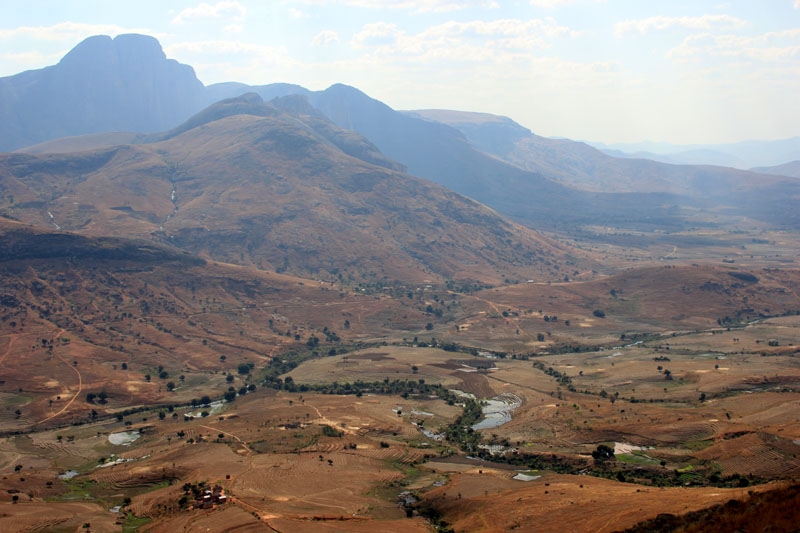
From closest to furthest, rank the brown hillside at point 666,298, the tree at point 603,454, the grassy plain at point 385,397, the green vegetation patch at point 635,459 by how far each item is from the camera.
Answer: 1. the grassy plain at point 385,397
2. the green vegetation patch at point 635,459
3. the tree at point 603,454
4. the brown hillside at point 666,298

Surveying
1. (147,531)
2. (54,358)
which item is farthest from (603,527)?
(54,358)

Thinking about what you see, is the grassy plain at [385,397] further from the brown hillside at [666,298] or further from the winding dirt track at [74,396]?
the brown hillside at [666,298]

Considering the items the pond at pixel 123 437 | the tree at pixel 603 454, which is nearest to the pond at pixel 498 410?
the tree at pixel 603 454

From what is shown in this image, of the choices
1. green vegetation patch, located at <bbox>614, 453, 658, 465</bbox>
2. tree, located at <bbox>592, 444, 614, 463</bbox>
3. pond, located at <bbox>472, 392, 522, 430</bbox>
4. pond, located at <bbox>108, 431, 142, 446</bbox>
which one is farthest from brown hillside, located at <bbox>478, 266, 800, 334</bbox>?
pond, located at <bbox>108, 431, 142, 446</bbox>

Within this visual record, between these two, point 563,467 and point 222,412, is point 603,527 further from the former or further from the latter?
point 222,412

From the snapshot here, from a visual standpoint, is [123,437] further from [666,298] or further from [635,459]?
[666,298]

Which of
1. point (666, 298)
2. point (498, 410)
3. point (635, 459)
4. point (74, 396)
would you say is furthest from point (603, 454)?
point (666, 298)

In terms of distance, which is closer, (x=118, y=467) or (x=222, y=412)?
(x=118, y=467)

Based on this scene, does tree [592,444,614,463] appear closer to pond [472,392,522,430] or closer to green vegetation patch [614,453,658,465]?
green vegetation patch [614,453,658,465]

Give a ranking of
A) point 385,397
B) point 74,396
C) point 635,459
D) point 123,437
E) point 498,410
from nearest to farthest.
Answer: point 635,459, point 123,437, point 498,410, point 74,396, point 385,397

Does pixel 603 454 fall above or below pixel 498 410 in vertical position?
above

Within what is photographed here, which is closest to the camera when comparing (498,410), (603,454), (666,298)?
(603,454)
